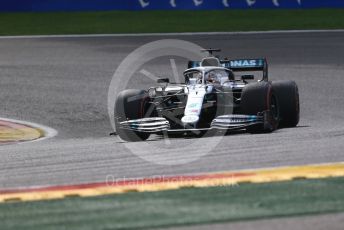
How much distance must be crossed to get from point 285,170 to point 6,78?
12.5 meters

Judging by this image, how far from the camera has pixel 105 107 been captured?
59.5 feet

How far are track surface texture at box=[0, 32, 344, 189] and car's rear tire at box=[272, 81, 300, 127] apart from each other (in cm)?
35

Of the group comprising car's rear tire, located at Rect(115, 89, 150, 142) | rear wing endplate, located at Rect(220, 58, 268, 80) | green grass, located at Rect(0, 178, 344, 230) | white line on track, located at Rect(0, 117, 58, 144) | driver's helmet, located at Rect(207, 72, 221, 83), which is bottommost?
green grass, located at Rect(0, 178, 344, 230)

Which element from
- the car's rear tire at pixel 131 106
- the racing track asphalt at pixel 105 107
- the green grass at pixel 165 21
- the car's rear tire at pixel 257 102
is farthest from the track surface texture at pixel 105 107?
the green grass at pixel 165 21

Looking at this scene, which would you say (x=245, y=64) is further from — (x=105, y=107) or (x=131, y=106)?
(x=105, y=107)

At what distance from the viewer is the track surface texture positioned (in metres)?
9.82

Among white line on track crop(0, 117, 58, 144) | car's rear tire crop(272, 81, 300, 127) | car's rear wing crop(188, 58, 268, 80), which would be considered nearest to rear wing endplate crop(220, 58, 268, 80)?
car's rear wing crop(188, 58, 268, 80)

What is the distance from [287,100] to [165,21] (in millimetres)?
13164

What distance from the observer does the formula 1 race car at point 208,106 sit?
13.4m

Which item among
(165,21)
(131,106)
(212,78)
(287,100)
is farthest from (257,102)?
(165,21)

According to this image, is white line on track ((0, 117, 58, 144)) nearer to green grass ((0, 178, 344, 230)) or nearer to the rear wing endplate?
the rear wing endplate

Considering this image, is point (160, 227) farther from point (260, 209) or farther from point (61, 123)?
point (61, 123)

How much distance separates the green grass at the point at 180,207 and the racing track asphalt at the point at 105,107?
44.7 inches

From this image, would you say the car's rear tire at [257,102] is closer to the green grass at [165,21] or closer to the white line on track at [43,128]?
the white line on track at [43,128]
